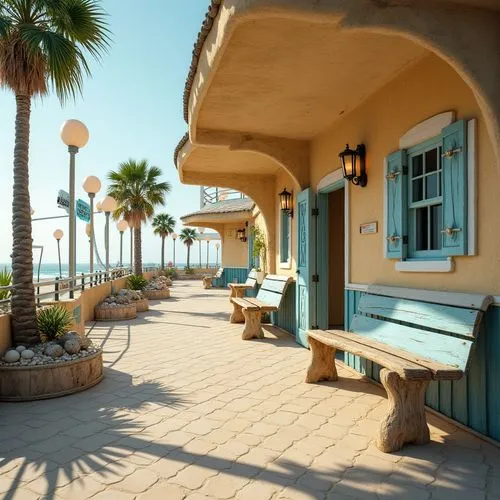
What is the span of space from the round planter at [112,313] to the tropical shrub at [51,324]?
4.76m

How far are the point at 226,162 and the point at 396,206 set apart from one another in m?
4.56

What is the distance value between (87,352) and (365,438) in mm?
3156

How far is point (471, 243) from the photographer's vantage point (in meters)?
3.34

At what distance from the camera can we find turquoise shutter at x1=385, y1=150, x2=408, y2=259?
14.0 ft

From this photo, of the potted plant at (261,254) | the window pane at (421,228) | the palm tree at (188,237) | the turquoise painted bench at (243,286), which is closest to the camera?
the window pane at (421,228)

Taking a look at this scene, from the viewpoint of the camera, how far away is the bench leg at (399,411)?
308cm

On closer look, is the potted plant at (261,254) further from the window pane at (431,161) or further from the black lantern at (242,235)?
the black lantern at (242,235)

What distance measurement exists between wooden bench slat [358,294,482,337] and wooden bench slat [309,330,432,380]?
1.44ft

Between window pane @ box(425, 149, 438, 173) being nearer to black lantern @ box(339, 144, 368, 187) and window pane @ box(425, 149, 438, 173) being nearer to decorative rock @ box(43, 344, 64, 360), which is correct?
black lantern @ box(339, 144, 368, 187)

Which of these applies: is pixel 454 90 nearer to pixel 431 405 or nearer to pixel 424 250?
pixel 424 250

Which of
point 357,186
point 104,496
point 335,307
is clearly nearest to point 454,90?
point 357,186

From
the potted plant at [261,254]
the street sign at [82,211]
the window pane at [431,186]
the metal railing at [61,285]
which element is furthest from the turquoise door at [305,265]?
the street sign at [82,211]

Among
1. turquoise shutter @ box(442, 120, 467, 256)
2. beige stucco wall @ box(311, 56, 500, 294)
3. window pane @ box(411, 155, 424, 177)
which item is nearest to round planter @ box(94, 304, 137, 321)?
beige stucco wall @ box(311, 56, 500, 294)

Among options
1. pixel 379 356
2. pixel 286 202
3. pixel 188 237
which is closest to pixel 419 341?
pixel 379 356
